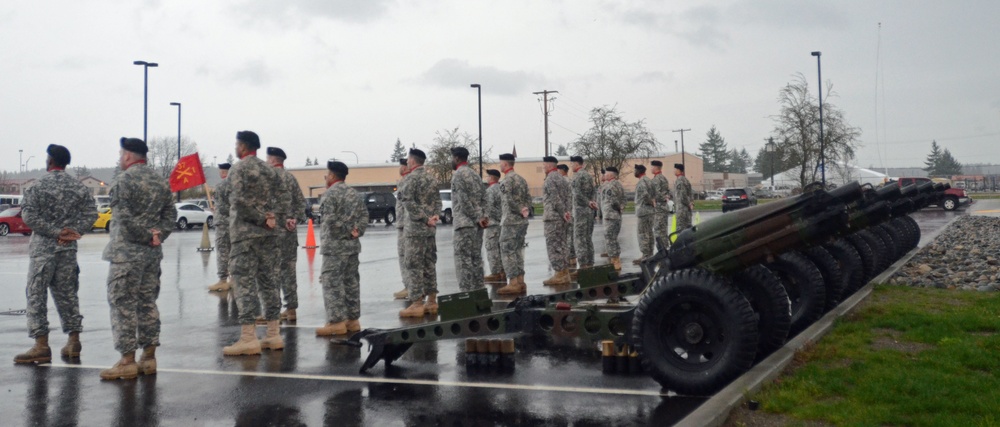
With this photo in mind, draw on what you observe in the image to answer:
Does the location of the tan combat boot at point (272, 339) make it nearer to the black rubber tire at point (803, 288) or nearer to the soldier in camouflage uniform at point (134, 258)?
the soldier in camouflage uniform at point (134, 258)

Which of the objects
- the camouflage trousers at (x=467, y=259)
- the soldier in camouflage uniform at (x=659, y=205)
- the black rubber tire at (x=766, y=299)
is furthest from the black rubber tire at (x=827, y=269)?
the soldier in camouflage uniform at (x=659, y=205)

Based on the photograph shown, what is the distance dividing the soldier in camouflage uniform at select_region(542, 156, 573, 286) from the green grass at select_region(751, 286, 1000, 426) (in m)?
5.23

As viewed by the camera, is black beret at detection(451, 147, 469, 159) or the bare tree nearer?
black beret at detection(451, 147, 469, 159)

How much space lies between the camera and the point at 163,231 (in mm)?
7086

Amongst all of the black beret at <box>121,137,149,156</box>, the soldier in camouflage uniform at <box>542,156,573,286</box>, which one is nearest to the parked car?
the soldier in camouflage uniform at <box>542,156,573,286</box>

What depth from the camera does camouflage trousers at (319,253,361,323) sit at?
8727 mm

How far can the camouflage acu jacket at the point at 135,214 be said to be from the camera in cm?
683

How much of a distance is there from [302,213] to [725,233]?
6168 mm

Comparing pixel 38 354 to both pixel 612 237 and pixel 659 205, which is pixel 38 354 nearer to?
pixel 612 237

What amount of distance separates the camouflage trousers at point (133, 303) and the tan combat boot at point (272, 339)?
1124 mm

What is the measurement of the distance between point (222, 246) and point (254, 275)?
4.88 metres

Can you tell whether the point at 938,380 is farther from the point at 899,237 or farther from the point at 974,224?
the point at 974,224

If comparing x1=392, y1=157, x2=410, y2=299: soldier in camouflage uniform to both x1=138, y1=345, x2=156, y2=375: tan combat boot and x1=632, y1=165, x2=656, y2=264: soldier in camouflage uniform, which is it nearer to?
x1=138, y1=345, x2=156, y2=375: tan combat boot

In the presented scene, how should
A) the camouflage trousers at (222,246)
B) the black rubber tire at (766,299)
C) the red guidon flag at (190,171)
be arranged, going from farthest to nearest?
the red guidon flag at (190,171), the camouflage trousers at (222,246), the black rubber tire at (766,299)
